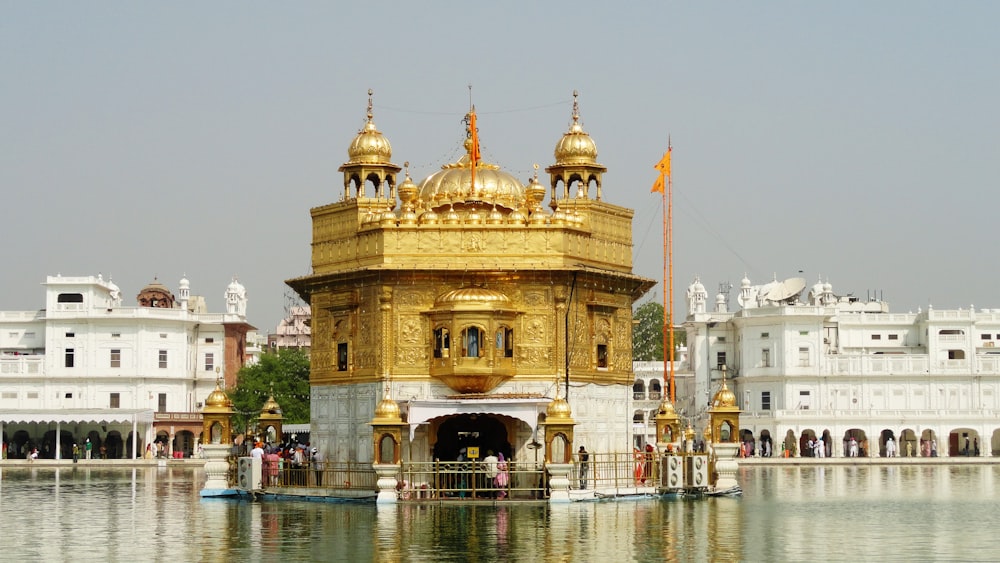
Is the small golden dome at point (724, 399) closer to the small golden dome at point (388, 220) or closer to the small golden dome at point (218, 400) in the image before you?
the small golden dome at point (388, 220)

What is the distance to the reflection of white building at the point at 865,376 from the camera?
8800 cm

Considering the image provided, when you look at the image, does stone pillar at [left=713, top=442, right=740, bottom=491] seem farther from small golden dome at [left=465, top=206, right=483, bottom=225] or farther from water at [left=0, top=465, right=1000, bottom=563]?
small golden dome at [left=465, top=206, right=483, bottom=225]

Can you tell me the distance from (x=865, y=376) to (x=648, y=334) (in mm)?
28942

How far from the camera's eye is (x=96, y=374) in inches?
3484

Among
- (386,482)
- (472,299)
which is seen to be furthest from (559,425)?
(472,299)

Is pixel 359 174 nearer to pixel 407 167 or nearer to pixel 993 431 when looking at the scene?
pixel 407 167

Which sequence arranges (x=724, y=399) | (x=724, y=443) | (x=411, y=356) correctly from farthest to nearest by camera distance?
(x=724, y=399), (x=724, y=443), (x=411, y=356)

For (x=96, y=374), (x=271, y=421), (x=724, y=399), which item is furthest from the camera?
(x=96, y=374)

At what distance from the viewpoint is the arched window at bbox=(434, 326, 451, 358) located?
119 feet

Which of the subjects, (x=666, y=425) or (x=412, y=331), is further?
(x=666, y=425)

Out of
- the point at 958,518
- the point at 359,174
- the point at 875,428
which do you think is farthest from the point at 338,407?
the point at 875,428

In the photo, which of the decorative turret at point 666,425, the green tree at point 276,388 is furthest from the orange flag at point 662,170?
the green tree at point 276,388

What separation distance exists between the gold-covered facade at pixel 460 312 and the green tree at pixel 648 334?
7561 centimetres

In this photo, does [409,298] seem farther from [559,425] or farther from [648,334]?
[648,334]
